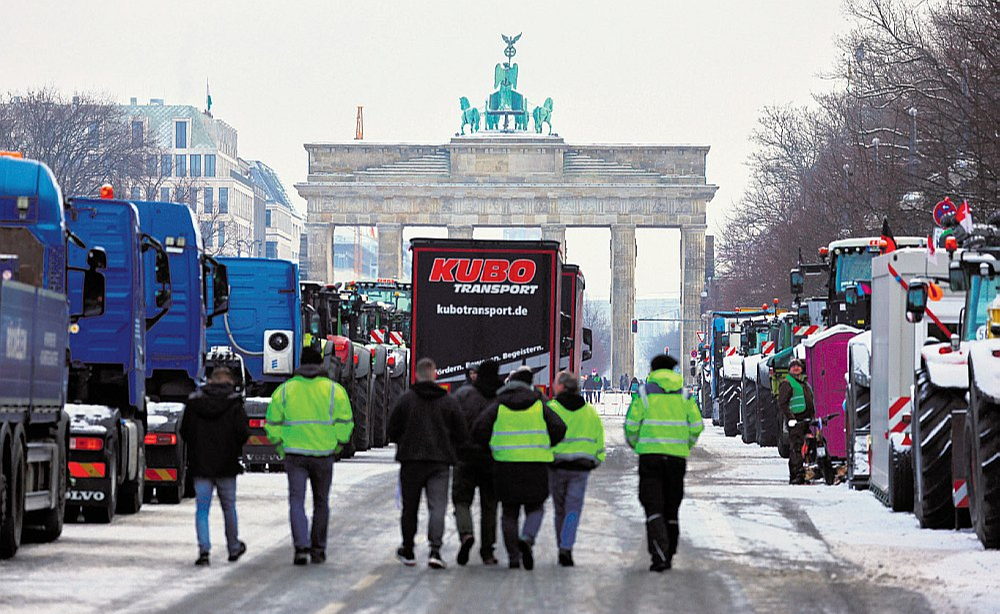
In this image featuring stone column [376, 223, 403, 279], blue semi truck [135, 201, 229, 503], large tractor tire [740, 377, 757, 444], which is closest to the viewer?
blue semi truck [135, 201, 229, 503]

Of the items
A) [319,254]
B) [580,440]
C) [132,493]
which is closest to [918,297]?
[580,440]

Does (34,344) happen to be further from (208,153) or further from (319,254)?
(208,153)

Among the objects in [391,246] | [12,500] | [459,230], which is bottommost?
[12,500]

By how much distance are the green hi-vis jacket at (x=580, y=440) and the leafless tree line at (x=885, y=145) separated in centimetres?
1923

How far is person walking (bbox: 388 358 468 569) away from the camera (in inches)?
671

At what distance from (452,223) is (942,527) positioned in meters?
110

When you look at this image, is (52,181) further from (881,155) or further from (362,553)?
(881,155)

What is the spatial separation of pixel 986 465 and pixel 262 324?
16.1m

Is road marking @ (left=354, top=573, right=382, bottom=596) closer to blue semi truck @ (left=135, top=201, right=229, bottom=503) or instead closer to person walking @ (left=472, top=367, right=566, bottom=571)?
person walking @ (left=472, top=367, right=566, bottom=571)

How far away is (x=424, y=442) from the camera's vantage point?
17062 millimetres

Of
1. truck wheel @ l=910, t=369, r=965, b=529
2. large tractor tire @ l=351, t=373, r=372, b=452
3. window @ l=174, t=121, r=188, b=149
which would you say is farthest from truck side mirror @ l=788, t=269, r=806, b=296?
window @ l=174, t=121, r=188, b=149

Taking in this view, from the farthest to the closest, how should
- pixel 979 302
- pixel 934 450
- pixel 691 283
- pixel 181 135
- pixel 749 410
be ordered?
1. pixel 181 135
2. pixel 691 283
3. pixel 749 410
4. pixel 979 302
5. pixel 934 450

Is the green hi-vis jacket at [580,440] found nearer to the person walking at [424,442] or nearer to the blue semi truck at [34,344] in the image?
the person walking at [424,442]

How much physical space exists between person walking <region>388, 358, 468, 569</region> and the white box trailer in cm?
608
